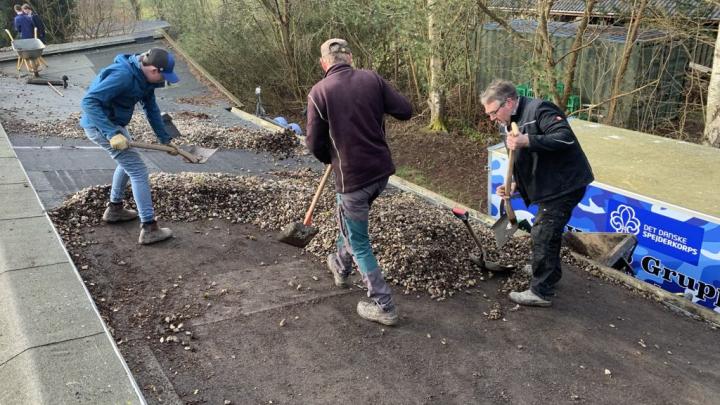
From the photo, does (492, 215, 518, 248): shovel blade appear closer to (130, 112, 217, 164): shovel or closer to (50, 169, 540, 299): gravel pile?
(50, 169, 540, 299): gravel pile

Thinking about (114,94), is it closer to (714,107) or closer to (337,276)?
(337,276)

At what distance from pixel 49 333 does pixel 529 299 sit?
3.15 m

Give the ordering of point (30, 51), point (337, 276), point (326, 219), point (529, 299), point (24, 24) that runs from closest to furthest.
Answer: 1. point (529, 299)
2. point (337, 276)
3. point (326, 219)
4. point (30, 51)
5. point (24, 24)

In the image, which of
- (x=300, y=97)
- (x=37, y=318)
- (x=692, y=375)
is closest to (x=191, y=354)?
(x=37, y=318)

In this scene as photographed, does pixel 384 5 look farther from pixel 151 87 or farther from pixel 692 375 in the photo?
pixel 692 375

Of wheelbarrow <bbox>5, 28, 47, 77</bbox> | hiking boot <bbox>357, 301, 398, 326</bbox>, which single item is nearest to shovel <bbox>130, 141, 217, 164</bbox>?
hiking boot <bbox>357, 301, 398, 326</bbox>

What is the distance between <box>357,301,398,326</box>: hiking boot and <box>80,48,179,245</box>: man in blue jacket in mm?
2007

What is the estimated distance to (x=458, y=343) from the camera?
3.77 m

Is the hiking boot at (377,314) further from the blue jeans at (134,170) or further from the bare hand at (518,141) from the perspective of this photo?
the blue jeans at (134,170)

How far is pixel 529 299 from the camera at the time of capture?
4.24m

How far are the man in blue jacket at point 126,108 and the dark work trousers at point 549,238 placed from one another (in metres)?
3.03

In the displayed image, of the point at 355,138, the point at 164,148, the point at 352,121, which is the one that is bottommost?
the point at 164,148

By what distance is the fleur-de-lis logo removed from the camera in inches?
227

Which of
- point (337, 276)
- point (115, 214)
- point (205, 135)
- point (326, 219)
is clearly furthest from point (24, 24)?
point (337, 276)
